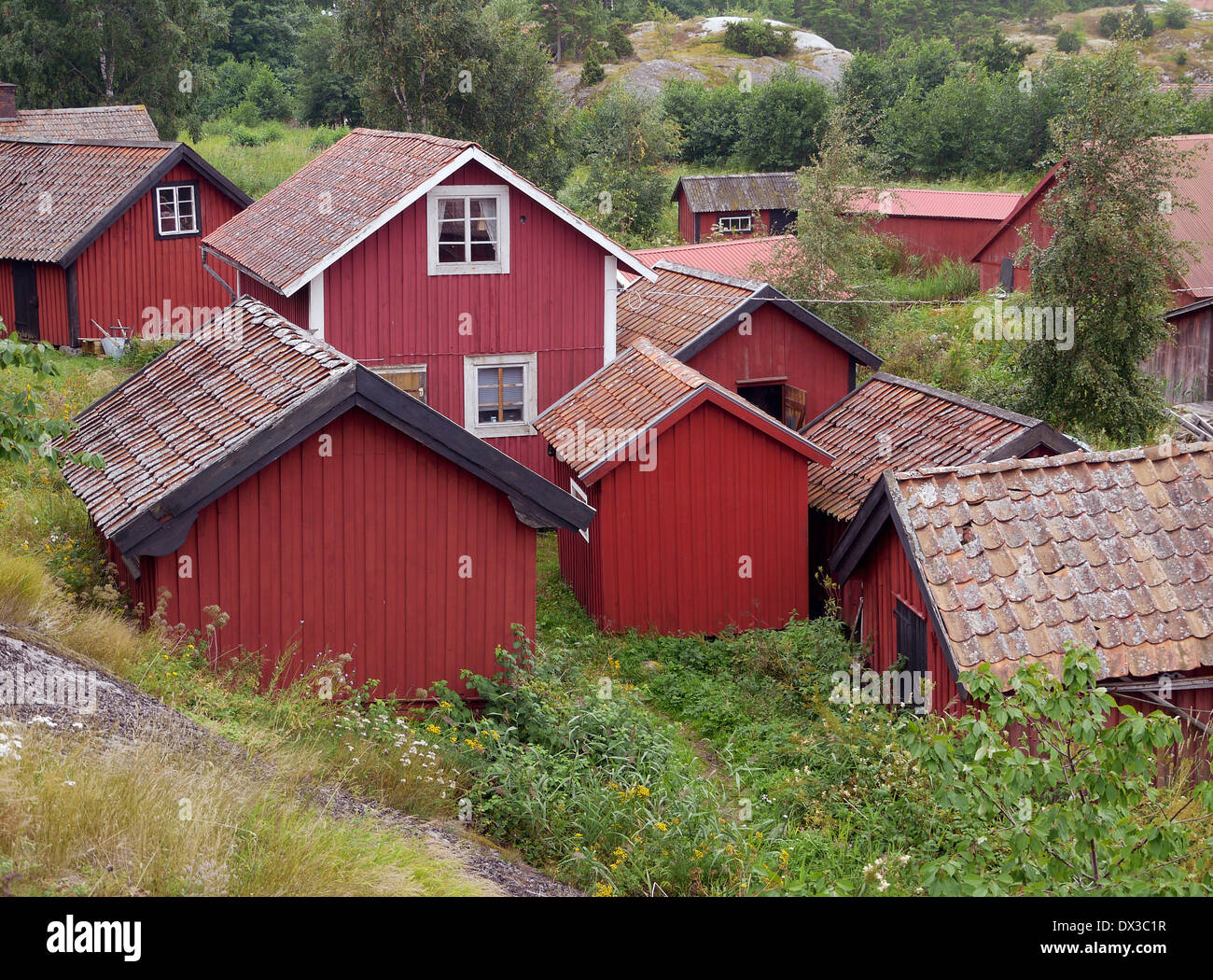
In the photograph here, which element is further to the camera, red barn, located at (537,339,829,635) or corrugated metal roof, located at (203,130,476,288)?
corrugated metal roof, located at (203,130,476,288)

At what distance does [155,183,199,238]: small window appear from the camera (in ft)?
86.3

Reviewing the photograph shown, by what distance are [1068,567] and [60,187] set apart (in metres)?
23.3

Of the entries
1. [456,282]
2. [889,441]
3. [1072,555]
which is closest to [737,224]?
[456,282]

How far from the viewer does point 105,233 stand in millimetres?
25578

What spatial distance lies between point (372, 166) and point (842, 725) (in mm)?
12347

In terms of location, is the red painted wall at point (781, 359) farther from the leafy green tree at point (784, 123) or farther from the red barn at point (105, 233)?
the leafy green tree at point (784, 123)

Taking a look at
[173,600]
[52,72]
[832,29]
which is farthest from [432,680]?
[832,29]

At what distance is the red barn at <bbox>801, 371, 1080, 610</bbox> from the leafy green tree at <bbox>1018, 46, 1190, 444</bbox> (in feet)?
9.15

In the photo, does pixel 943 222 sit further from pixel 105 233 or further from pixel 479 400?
pixel 105 233

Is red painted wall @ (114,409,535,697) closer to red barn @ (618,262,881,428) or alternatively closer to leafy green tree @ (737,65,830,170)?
red barn @ (618,262,881,428)

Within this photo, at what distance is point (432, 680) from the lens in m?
10.5

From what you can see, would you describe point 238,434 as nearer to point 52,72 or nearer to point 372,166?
point 372,166

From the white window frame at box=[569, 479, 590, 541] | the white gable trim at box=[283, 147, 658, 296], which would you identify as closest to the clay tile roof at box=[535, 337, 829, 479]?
the white window frame at box=[569, 479, 590, 541]

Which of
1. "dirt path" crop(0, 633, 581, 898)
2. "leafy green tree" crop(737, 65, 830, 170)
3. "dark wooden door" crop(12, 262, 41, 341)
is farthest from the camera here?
"leafy green tree" crop(737, 65, 830, 170)
